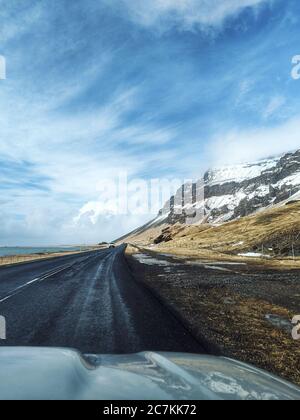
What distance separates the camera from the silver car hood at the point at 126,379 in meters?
2.68

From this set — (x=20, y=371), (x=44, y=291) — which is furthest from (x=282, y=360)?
(x=44, y=291)

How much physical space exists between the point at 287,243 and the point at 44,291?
131 feet

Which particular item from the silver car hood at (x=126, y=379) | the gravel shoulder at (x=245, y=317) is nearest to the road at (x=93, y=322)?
the gravel shoulder at (x=245, y=317)

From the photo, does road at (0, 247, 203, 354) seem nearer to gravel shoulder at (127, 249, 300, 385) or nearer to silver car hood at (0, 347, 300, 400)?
gravel shoulder at (127, 249, 300, 385)

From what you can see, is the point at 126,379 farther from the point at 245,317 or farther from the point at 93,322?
the point at 245,317

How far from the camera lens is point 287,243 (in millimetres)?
49844

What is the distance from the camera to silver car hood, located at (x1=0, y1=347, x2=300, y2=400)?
2684 millimetres

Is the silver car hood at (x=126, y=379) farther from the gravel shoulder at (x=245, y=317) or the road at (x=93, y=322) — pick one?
the road at (x=93, y=322)

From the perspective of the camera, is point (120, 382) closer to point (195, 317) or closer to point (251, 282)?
point (195, 317)

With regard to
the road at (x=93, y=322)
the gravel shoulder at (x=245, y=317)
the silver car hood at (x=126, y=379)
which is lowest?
the gravel shoulder at (x=245, y=317)

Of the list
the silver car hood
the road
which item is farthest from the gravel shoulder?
→ the silver car hood

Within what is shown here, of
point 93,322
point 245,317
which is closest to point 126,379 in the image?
point 93,322

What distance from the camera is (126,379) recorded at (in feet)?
10.1
